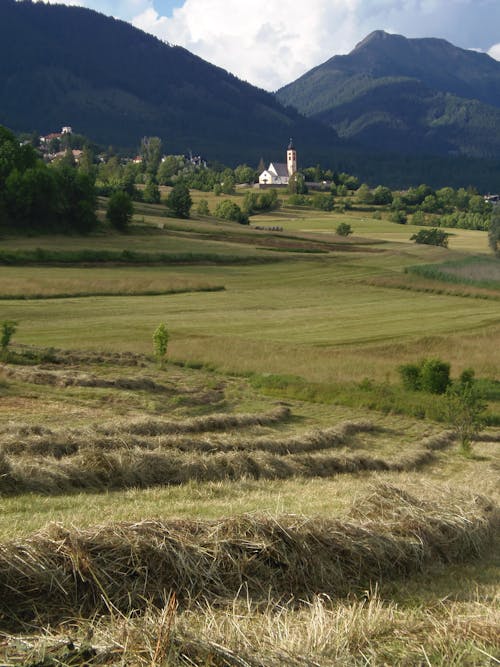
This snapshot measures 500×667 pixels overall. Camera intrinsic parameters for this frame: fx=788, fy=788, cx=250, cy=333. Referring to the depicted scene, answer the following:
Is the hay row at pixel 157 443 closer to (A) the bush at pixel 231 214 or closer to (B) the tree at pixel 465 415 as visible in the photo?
(B) the tree at pixel 465 415

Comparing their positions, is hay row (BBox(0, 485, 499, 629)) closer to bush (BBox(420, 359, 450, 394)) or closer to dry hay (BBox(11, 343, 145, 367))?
dry hay (BBox(11, 343, 145, 367))

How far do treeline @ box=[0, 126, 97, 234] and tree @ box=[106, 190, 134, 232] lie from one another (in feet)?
7.28

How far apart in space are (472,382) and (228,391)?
11.9 metres

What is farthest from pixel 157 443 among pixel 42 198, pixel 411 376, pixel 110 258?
pixel 42 198

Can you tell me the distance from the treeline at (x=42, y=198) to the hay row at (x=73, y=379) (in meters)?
61.4

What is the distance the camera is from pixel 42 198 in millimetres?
88938

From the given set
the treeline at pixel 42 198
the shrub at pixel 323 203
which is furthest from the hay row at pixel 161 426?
the shrub at pixel 323 203

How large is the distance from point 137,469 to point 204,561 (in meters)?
5.83

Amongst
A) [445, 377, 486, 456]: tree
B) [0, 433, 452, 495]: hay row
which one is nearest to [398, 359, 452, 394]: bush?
[445, 377, 486, 456]: tree

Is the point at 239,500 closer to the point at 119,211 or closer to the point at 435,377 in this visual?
the point at 435,377

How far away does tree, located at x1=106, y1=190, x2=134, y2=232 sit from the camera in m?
93.2

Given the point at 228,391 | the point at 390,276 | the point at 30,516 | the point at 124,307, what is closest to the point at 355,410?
the point at 228,391

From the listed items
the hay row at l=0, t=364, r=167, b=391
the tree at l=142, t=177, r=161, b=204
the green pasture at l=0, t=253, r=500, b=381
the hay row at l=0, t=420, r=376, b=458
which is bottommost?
the green pasture at l=0, t=253, r=500, b=381

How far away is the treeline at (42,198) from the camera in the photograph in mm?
86375
